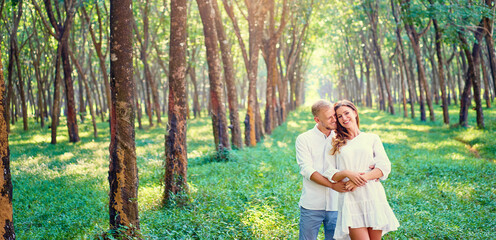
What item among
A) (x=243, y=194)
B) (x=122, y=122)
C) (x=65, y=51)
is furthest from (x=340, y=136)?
(x=65, y=51)

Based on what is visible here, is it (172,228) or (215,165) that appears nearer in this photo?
(172,228)

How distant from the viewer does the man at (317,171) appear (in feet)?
14.3

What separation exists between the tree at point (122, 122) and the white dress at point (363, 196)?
7.77ft

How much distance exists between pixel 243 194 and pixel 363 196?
4.17 metres

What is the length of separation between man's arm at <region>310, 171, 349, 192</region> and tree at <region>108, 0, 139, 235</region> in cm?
225

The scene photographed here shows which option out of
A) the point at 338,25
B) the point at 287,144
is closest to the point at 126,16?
the point at 287,144

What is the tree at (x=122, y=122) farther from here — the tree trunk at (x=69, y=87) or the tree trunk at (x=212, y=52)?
the tree trunk at (x=69, y=87)

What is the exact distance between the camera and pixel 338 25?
117ft

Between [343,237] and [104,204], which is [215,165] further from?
[343,237]

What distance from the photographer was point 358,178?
3943 millimetres

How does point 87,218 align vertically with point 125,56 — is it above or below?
below

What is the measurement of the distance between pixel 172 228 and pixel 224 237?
2.64ft

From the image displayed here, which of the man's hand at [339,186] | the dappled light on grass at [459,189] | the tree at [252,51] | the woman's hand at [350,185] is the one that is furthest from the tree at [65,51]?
the woman's hand at [350,185]

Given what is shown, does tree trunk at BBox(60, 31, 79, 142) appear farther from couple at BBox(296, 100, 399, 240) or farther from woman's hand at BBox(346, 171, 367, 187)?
woman's hand at BBox(346, 171, 367, 187)
